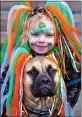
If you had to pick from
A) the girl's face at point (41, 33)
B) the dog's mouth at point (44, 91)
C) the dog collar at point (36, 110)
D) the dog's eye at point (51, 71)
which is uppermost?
the girl's face at point (41, 33)

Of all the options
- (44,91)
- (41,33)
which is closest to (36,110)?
(44,91)

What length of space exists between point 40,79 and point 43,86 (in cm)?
3

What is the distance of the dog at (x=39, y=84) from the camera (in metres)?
1.76

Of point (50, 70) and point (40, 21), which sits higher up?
point (40, 21)

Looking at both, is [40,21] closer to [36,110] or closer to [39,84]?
[39,84]

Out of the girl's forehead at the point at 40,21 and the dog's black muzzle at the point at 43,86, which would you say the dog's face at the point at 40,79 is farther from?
the girl's forehead at the point at 40,21

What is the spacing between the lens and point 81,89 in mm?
1860

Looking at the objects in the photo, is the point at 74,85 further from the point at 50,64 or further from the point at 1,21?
the point at 1,21

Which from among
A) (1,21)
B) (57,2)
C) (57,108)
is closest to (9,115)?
(57,108)

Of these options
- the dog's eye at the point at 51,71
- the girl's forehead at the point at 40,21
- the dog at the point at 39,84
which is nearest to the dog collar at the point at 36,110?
the dog at the point at 39,84

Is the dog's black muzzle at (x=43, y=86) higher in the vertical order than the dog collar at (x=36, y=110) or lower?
higher

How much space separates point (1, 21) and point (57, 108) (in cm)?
174

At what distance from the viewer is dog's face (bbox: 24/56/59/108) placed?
1758 mm

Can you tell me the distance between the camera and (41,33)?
5.94ft
